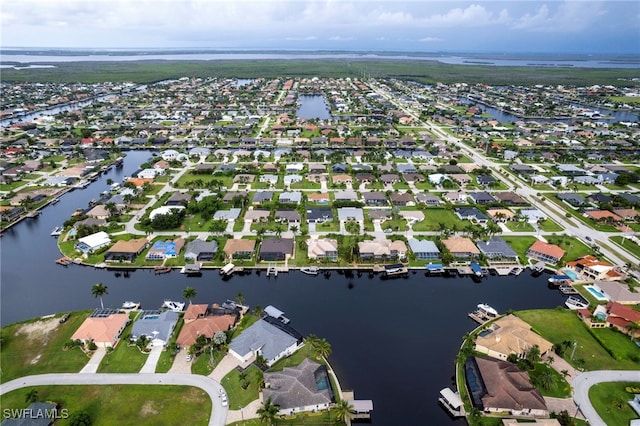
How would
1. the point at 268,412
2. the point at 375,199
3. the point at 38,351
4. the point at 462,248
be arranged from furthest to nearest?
the point at 375,199 → the point at 462,248 → the point at 38,351 → the point at 268,412

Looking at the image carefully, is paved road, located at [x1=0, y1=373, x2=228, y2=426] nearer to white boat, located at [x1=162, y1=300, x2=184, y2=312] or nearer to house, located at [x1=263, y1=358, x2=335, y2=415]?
house, located at [x1=263, y1=358, x2=335, y2=415]

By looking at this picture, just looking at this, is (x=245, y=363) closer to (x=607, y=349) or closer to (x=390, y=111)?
(x=607, y=349)

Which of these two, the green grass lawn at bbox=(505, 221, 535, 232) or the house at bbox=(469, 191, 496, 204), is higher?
the house at bbox=(469, 191, 496, 204)

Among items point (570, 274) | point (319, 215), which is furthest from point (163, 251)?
point (570, 274)

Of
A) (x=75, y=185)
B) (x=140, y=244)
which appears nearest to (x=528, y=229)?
(x=140, y=244)

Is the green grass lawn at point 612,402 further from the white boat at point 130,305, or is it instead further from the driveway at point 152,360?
the white boat at point 130,305

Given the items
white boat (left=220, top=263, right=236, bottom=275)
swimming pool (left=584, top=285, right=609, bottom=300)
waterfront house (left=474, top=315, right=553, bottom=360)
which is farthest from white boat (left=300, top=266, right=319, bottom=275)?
swimming pool (left=584, top=285, right=609, bottom=300)

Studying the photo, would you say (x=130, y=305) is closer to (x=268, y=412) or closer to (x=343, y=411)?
(x=268, y=412)
